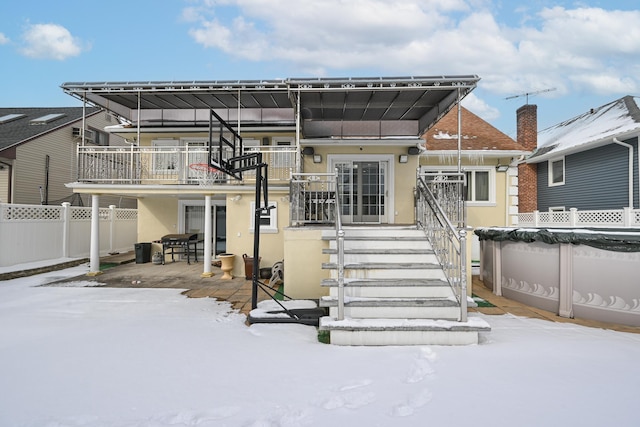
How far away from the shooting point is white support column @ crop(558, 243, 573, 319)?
5.57m

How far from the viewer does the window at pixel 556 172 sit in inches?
544

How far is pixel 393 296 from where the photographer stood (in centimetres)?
490

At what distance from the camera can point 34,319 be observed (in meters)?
5.23

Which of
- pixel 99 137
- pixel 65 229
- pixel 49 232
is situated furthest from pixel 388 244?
pixel 99 137

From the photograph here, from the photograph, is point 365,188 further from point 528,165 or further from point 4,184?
point 4,184

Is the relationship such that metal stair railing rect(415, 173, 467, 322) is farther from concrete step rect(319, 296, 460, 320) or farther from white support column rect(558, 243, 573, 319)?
white support column rect(558, 243, 573, 319)

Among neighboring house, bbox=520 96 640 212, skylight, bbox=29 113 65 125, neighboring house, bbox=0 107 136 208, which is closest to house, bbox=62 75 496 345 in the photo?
neighboring house, bbox=520 96 640 212

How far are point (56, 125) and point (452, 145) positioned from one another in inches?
792

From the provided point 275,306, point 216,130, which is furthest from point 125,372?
point 216,130

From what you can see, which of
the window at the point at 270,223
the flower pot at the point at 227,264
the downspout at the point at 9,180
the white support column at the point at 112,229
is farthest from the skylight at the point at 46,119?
the flower pot at the point at 227,264

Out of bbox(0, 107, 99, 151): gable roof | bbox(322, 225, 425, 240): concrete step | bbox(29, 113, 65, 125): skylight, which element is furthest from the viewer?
bbox(29, 113, 65, 125): skylight

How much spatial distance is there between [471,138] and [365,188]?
226 inches

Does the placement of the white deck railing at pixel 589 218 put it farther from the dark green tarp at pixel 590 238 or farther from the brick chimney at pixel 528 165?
the dark green tarp at pixel 590 238

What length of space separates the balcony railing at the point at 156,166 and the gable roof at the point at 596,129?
1120 centimetres
